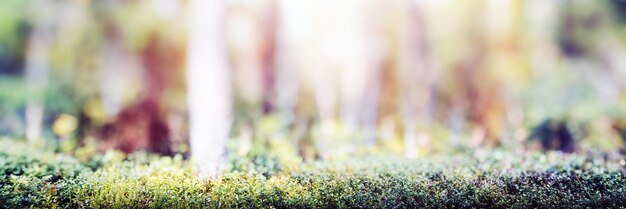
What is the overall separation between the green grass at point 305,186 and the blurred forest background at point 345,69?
2.86 meters

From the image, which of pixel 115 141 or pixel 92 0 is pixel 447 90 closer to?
pixel 115 141

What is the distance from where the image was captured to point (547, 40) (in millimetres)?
13555

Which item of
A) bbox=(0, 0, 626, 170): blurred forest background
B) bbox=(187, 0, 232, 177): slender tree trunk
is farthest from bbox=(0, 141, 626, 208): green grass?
bbox=(0, 0, 626, 170): blurred forest background

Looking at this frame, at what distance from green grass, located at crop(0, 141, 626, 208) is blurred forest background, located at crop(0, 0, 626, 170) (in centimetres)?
286

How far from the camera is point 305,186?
5402mm

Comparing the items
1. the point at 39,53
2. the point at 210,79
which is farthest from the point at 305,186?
the point at 39,53

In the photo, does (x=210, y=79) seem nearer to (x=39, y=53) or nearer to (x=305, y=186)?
(x=305, y=186)

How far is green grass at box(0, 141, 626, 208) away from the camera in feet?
16.9

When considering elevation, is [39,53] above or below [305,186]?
above

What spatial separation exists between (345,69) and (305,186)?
22.0 ft

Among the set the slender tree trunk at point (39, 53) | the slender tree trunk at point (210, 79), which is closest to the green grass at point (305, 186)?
the slender tree trunk at point (210, 79)

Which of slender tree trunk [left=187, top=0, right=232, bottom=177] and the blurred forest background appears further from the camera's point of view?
the blurred forest background

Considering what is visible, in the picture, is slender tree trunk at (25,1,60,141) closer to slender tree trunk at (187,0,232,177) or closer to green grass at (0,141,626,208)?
slender tree trunk at (187,0,232,177)

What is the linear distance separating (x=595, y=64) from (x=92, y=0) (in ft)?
42.5
